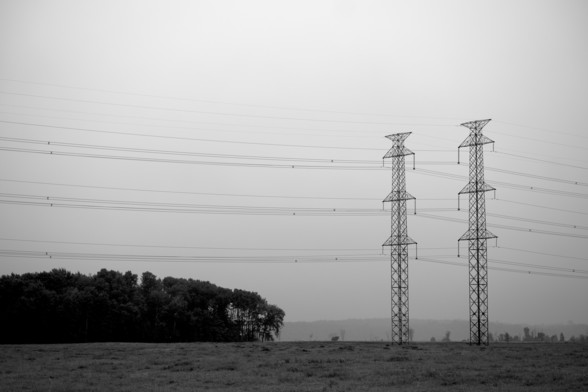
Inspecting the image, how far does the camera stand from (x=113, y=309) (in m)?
119

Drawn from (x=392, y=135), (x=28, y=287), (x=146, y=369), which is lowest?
(x=146, y=369)

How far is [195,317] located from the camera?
439ft

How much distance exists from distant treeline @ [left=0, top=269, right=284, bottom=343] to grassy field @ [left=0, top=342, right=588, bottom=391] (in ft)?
144

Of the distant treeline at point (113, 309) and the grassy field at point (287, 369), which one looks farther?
the distant treeline at point (113, 309)

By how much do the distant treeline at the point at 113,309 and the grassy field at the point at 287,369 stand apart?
4384cm

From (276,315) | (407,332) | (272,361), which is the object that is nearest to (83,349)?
(272,361)

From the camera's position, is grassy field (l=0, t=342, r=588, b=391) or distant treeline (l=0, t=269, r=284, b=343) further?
distant treeline (l=0, t=269, r=284, b=343)

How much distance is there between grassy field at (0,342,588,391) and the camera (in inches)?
1687

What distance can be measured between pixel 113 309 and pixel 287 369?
7477 centimetres

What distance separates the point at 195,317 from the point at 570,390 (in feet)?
336

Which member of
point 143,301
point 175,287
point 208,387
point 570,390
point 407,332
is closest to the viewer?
point 570,390

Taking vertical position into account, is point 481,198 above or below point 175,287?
above

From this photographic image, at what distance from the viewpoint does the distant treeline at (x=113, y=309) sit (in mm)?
112250

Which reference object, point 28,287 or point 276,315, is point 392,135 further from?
point 276,315
